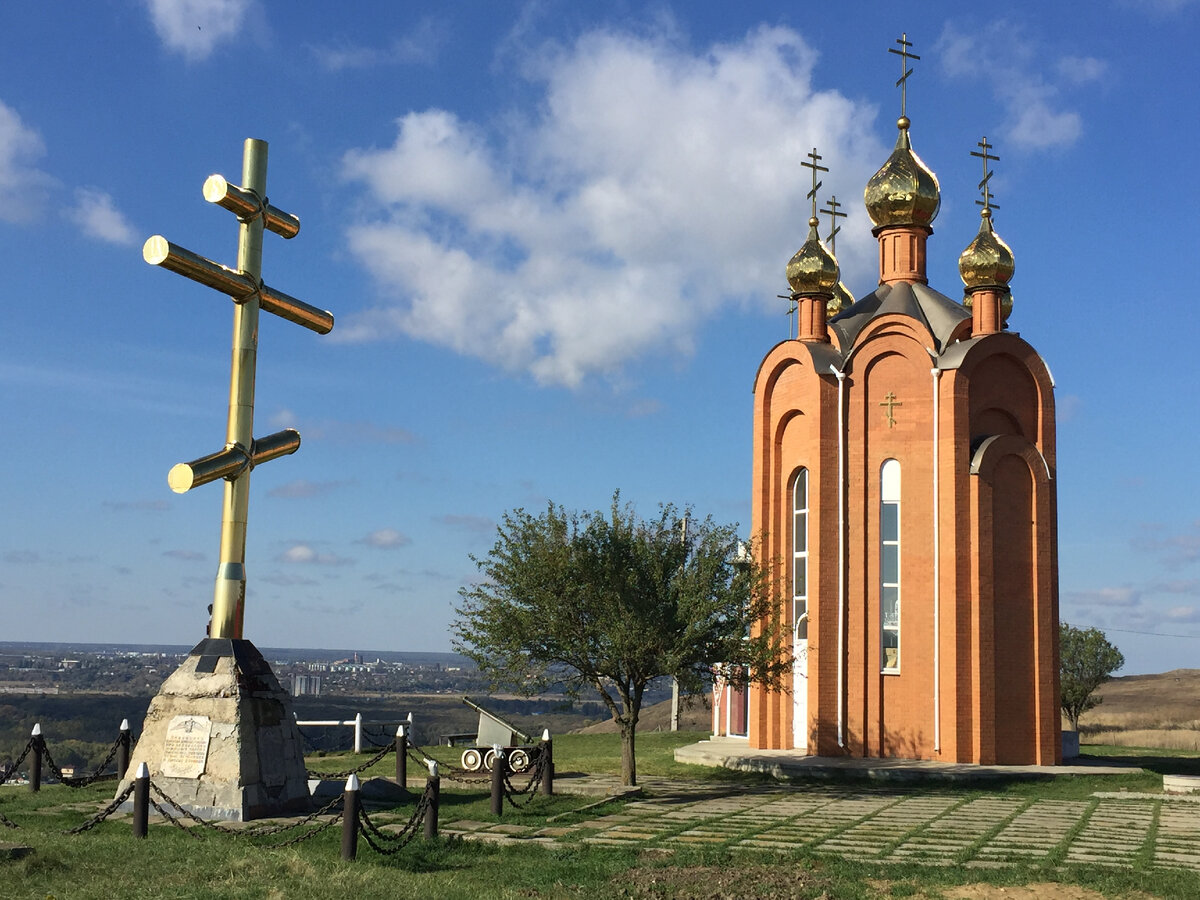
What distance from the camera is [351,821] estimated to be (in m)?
11.9

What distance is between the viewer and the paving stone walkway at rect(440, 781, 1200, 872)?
1306 centimetres

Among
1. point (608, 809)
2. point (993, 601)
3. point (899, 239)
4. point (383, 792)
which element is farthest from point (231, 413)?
point (899, 239)

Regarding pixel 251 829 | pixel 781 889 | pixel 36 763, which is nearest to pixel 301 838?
pixel 251 829

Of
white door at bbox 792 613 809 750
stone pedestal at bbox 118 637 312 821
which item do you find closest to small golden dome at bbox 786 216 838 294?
white door at bbox 792 613 809 750

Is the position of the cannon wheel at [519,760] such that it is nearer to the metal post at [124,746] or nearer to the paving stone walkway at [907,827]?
the paving stone walkway at [907,827]

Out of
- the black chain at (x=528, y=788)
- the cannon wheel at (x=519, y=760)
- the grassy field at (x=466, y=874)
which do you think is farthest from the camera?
the cannon wheel at (x=519, y=760)

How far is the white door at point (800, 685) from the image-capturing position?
80.6ft

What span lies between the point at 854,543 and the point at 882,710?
338cm

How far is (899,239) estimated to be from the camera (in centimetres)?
2678

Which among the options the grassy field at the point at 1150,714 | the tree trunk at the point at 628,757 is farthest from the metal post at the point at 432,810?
the grassy field at the point at 1150,714

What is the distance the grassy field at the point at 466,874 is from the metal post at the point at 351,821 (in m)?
0.18

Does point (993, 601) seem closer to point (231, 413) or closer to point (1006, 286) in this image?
point (1006, 286)

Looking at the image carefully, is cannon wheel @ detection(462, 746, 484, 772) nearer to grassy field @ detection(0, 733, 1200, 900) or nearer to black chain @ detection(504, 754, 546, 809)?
black chain @ detection(504, 754, 546, 809)

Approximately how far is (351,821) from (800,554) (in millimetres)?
15054
